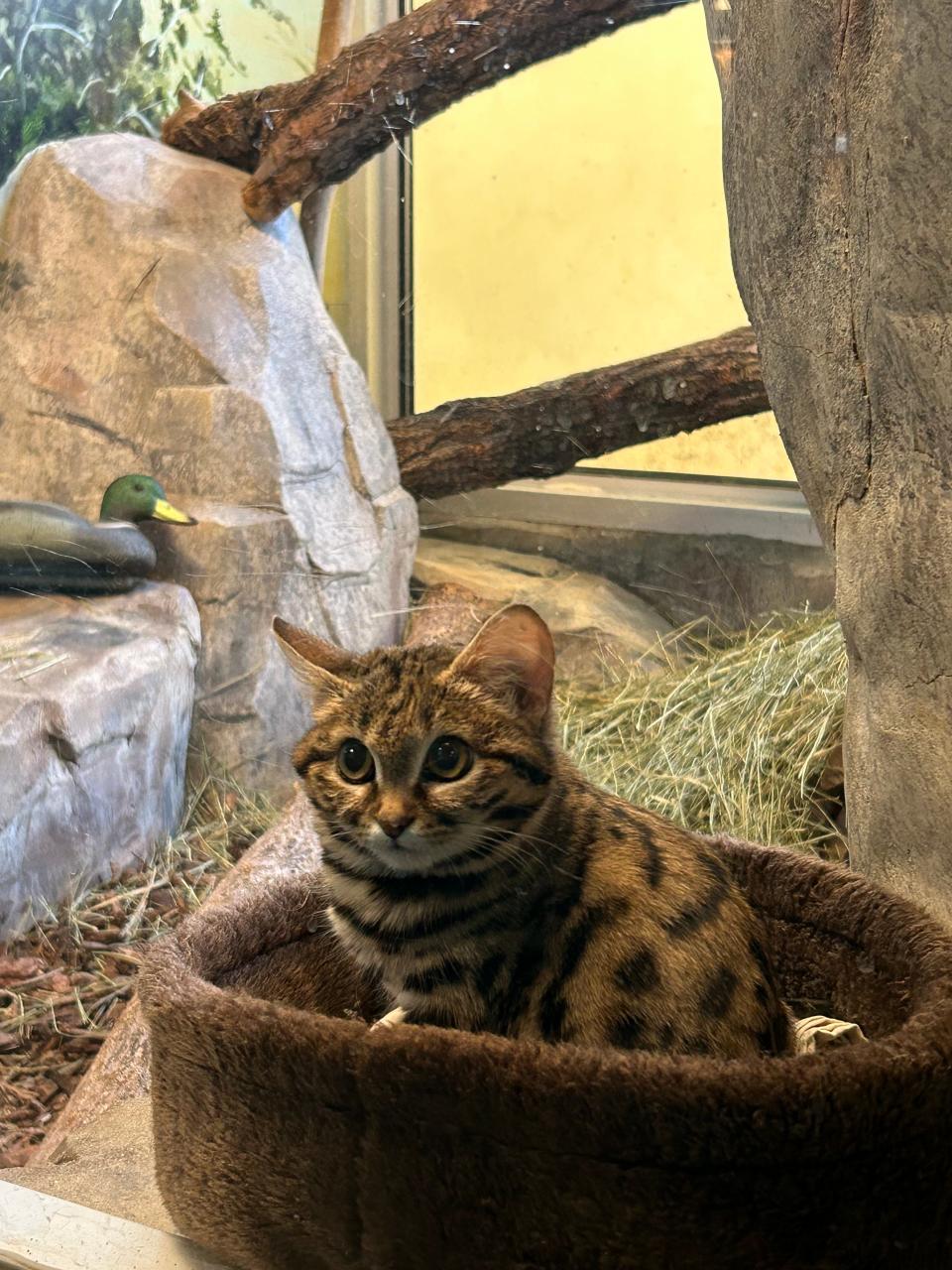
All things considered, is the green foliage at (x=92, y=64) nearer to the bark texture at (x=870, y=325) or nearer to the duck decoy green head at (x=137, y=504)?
the duck decoy green head at (x=137, y=504)

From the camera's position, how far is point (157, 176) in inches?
108

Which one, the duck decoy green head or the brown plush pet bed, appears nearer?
the brown plush pet bed

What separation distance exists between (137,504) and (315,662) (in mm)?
966

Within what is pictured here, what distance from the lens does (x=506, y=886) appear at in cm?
158

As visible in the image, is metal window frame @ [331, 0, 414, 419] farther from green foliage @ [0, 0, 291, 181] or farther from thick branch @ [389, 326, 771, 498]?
green foliage @ [0, 0, 291, 181]

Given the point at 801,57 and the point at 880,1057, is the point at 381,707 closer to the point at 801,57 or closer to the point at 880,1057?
the point at 880,1057

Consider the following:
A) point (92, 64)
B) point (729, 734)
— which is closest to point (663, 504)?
point (729, 734)

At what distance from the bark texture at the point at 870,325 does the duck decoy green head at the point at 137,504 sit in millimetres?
1223

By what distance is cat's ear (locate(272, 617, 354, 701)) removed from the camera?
1683 mm

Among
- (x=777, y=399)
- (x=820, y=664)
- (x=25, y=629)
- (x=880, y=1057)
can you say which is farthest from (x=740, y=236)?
(x=25, y=629)

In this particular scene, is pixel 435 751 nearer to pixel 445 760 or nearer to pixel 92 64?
pixel 445 760

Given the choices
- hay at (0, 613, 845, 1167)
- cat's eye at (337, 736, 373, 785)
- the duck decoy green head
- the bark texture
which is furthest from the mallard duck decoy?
the bark texture

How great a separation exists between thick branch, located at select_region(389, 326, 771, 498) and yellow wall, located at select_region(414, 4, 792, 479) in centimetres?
5

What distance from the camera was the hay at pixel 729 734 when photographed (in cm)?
235
